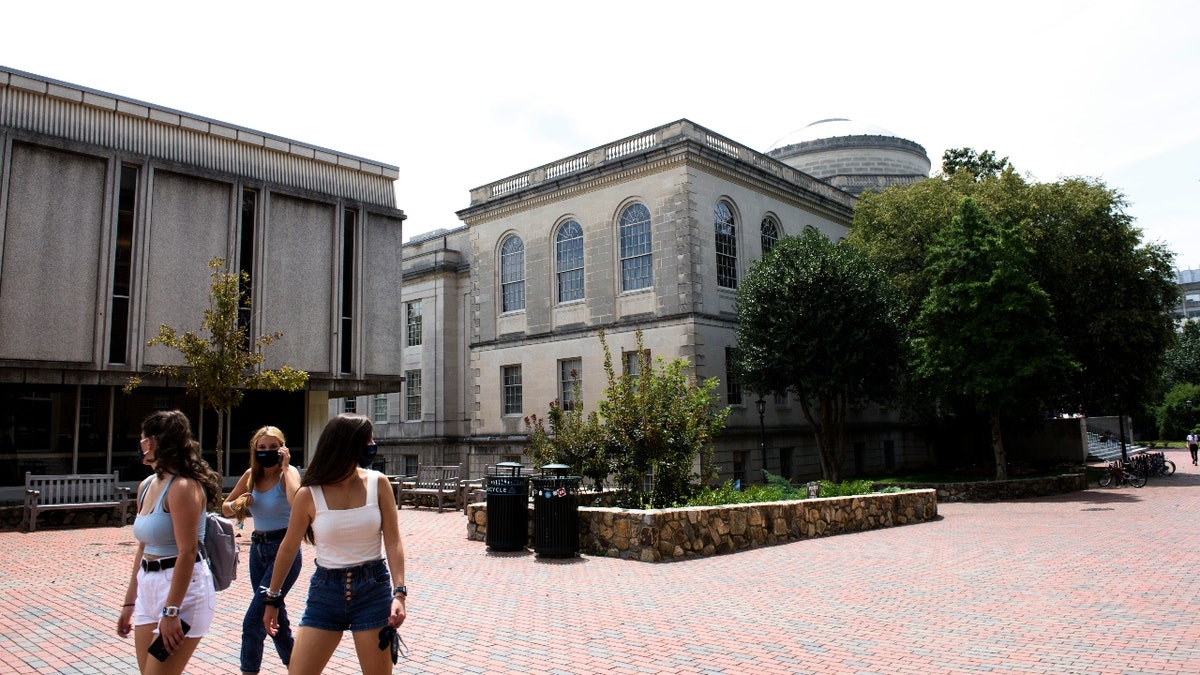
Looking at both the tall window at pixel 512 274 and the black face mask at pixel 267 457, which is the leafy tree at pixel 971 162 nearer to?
the tall window at pixel 512 274

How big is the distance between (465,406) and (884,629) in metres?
30.5

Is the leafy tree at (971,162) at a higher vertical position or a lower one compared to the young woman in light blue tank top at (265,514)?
higher

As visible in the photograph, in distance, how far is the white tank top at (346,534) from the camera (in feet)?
13.5

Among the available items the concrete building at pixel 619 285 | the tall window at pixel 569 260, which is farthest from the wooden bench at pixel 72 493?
the tall window at pixel 569 260

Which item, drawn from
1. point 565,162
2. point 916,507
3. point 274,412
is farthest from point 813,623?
point 565,162

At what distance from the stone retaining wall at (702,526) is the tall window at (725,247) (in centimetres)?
1355

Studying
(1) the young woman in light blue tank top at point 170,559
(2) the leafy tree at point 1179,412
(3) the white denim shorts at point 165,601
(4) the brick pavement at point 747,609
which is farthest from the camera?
(2) the leafy tree at point 1179,412

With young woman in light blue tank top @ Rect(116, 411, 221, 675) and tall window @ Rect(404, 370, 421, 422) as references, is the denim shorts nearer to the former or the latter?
young woman in light blue tank top @ Rect(116, 411, 221, 675)

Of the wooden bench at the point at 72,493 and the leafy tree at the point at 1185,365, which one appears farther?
the leafy tree at the point at 1185,365

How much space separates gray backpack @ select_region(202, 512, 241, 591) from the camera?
4738 mm

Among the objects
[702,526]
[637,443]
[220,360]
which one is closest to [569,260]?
[220,360]

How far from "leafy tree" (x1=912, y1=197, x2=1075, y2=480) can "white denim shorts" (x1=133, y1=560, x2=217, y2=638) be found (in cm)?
2372

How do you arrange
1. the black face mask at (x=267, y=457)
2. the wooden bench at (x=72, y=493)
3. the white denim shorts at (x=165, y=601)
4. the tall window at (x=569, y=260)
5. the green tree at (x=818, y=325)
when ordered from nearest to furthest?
the white denim shorts at (x=165, y=601)
the black face mask at (x=267, y=457)
the wooden bench at (x=72, y=493)
the green tree at (x=818, y=325)
the tall window at (x=569, y=260)

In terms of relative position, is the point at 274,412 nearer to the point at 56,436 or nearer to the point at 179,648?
the point at 56,436
